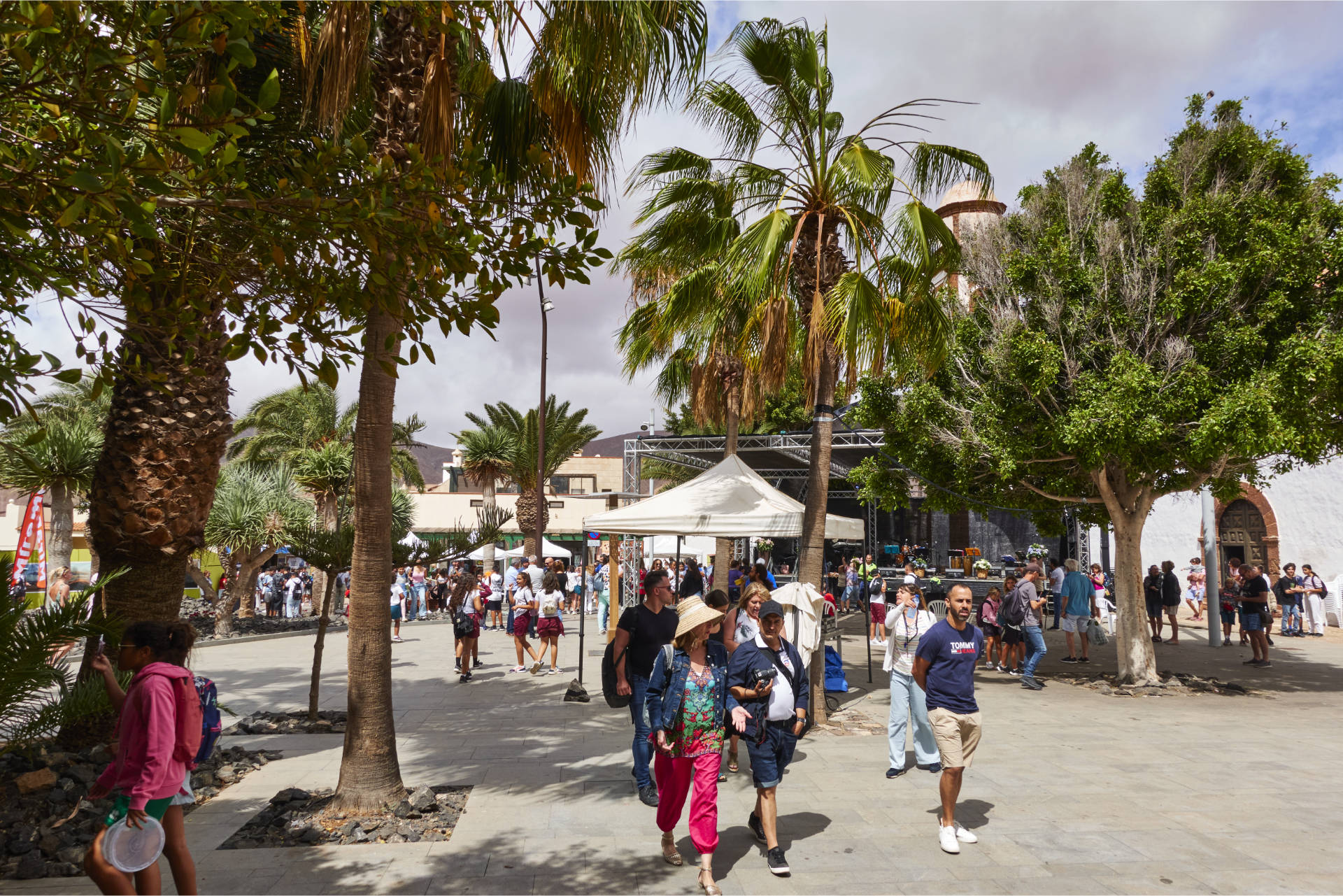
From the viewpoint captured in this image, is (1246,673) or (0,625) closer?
(0,625)

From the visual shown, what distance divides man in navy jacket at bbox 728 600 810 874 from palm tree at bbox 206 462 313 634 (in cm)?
1481

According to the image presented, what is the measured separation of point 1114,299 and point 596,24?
345 inches

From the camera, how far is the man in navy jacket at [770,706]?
5194 millimetres

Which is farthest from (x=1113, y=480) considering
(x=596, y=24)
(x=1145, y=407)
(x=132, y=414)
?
(x=132, y=414)

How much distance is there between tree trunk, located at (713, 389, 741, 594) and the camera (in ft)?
60.3

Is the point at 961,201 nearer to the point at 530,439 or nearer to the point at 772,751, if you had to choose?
the point at 530,439

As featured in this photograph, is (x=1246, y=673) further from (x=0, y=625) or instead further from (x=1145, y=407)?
(x=0, y=625)

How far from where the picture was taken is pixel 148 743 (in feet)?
12.9

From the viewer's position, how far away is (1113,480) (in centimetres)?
1232

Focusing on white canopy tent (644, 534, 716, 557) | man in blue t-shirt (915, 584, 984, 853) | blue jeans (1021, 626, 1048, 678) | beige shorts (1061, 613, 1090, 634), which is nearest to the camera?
man in blue t-shirt (915, 584, 984, 853)

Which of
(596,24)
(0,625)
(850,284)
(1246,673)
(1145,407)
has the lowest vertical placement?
(1246,673)

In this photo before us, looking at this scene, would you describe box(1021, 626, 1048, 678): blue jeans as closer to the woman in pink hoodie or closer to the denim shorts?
the denim shorts

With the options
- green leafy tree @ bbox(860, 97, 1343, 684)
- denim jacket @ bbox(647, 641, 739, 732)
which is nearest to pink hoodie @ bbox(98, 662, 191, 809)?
denim jacket @ bbox(647, 641, 739, 732)

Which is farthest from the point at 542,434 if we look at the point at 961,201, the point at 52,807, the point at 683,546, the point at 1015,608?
the point at 961,201
